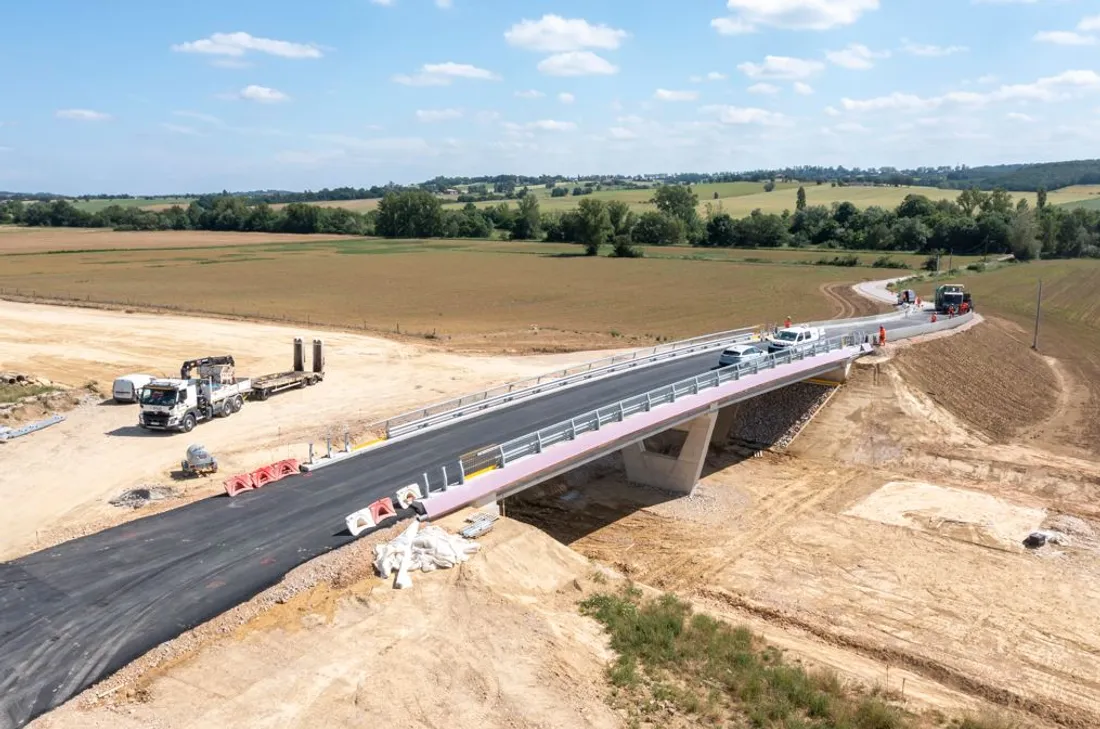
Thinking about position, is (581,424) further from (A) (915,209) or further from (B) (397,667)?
(A) (915,209)

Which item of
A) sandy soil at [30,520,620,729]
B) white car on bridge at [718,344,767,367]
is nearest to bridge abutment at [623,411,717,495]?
white car on bridge at [718,344,767,367]

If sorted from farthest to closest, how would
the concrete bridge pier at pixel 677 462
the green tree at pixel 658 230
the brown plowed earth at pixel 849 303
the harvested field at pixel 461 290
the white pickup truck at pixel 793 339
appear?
the green tree at pixel 658 230 < the brown plowed earth at pixel 849 303 < the harvested field at pixel 461 290 < the white pickup truck at pixel 793 339 < the concrete bridge pier at pixel 677 462

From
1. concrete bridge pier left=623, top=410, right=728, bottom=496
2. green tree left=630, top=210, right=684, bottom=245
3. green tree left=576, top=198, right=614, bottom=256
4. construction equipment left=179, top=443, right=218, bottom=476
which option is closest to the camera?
construction equipment left=179, top=443, right=218, bottom=476

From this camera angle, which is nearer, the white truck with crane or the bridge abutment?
the bridge abutment

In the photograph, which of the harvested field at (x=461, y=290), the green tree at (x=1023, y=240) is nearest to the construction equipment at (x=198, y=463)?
the harvested field at (x=461, y=290)

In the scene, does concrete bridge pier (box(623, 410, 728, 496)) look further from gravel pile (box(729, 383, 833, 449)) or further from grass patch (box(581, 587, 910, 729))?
grass patch (box(581, 587, 910, 729))

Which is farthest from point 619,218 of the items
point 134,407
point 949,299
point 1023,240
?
point 134,407

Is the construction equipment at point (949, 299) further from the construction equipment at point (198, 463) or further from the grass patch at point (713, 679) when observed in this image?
the construction equipment at point (198, 463)
